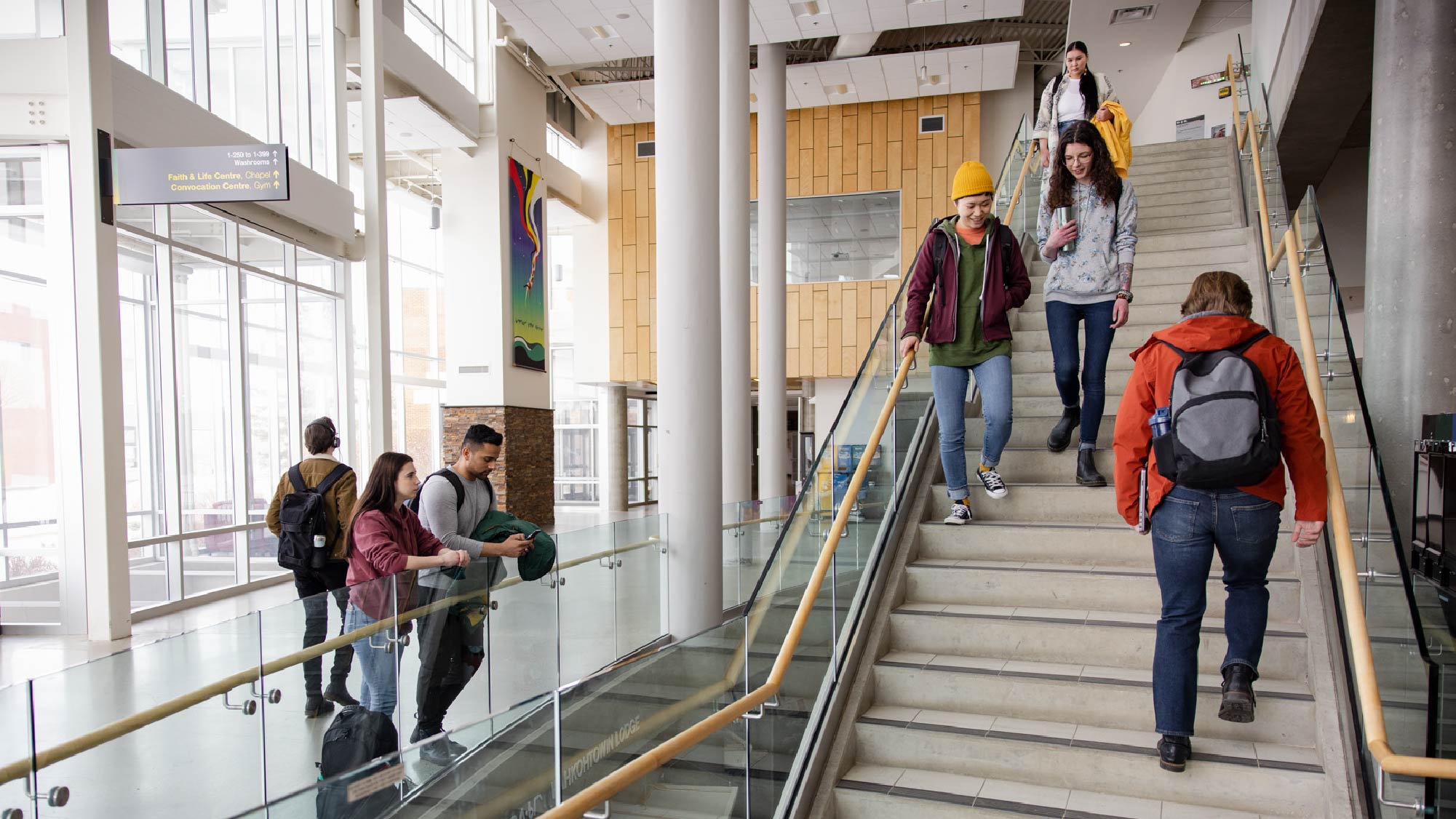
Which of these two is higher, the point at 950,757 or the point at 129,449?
the point at 129,449

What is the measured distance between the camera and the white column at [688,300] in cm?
598

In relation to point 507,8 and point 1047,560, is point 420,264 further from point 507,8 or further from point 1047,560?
point 1047,560

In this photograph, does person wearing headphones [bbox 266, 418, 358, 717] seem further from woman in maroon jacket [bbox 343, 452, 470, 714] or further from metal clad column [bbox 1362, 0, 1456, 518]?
metal clad column [bbox 1362, 0, 1456, 518]

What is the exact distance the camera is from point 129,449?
898 centimetres

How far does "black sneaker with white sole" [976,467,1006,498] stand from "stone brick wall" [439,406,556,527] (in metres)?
10.7

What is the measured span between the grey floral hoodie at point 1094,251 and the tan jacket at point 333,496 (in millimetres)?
3586

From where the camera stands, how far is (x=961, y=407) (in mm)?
4465

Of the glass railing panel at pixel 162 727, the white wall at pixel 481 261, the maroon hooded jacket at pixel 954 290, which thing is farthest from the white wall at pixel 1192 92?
the glass railing panel at pixel 162 727

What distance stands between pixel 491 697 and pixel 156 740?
1684mm

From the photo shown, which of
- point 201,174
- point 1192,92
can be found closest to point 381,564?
point 201,174

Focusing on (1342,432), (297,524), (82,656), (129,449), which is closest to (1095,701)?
(1342,432)

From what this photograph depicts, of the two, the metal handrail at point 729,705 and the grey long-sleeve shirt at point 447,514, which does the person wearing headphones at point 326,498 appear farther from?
the metal handrail at point 729,705

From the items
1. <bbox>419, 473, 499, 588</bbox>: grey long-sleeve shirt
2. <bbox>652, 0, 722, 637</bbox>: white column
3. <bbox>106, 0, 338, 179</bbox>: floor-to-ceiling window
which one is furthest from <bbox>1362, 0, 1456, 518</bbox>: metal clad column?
Answer: <bbox>106, 0, 338, 179</bbox>: floor-to-ceiling window

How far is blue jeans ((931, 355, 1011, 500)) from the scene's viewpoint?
14.5ft
